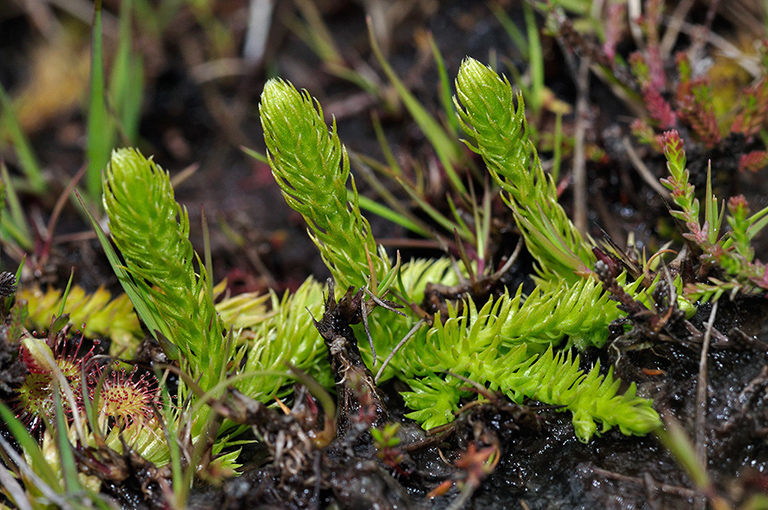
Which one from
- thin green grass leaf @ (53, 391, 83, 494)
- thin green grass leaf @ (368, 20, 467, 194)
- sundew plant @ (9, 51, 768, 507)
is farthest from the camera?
thin green grass leaf @ (368, 20, 467, 194)

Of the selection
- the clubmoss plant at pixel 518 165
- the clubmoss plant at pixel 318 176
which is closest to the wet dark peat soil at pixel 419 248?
the clubmoss plant at pixel 518 165

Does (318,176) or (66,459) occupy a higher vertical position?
(318,176)

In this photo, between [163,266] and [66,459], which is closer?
[66,459]

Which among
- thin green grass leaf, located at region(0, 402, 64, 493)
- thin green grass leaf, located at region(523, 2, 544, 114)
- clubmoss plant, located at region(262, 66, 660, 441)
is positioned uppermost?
thin green grass leaf, located at region(523, 2, 544, 114)

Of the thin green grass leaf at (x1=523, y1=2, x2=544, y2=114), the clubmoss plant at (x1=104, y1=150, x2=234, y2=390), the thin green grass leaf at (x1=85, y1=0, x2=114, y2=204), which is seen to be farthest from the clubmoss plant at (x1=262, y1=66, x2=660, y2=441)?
the thin green grass leaf at (x1=85, y1=0, x2=114, y2=204)

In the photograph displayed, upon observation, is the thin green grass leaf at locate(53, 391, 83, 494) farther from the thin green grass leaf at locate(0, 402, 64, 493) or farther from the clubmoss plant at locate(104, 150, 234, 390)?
the clubmoss plant at locate(104, 150, 234, 390)

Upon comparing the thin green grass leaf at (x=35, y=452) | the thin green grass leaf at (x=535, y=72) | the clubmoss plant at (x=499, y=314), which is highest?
the thin green grass leaf at (x=535, y=72)

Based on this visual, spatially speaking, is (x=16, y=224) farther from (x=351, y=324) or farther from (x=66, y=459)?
(x=351, y=324)

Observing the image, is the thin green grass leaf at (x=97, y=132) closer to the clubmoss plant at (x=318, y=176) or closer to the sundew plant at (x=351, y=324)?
the sundew plant at (x=351, y=324)

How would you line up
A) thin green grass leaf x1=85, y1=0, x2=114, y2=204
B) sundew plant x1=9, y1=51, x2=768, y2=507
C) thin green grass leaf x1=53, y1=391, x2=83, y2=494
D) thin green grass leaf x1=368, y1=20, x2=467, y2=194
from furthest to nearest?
thin green grass leaf x1=85, y1=0, x2=114, y2=204 → thin green grass leaf x1=368, y1=20, x2=467, y2=194 → sundew plant x1=9, y1=51, x2=768, y2=507 → thin green grass leaf x1=53, y1=391, x2=83, y2=494

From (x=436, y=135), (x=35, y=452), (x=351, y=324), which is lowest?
(x=35, y=452)

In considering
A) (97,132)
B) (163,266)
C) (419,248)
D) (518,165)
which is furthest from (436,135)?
(97,132)

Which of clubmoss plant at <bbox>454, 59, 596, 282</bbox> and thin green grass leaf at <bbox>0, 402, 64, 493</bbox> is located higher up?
clubmoss plant at <bbox>454, 59, 596, 282</bbox>
